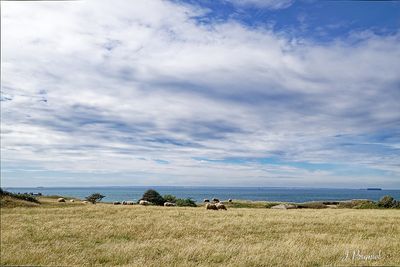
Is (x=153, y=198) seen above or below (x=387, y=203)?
below

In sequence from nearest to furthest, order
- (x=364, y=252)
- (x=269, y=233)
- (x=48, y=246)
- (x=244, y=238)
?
(x=364, y=252), (x=48, y=246), (x=244, y=238), (x=269, y=233)

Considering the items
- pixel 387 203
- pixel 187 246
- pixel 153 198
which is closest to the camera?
pixel 187 246

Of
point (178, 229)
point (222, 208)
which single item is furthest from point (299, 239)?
point (222, 208)

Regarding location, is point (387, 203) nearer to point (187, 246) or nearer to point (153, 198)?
point (153, 198)

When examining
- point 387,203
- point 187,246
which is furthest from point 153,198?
point 187,246

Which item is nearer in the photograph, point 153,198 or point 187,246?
point 187,246

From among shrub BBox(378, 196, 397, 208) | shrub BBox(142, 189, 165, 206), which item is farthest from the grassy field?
shrub BBox(142, 189, 165, 206)

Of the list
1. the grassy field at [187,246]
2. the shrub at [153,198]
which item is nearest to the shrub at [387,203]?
the shrub at [153,198]

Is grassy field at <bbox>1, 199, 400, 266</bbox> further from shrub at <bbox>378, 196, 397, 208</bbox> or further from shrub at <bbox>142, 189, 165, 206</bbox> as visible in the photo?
shrub at <bbox>142, 189, 165, 206</bbox>

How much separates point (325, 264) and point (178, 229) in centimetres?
1136

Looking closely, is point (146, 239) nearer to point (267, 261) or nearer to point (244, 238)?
point (244, 238)

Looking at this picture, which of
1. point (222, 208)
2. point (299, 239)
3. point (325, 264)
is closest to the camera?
point (325, 264)

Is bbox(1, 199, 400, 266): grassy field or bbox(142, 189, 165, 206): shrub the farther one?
bbox(142, 189, 165, 206): shrub

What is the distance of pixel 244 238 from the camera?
2003 centimetres
